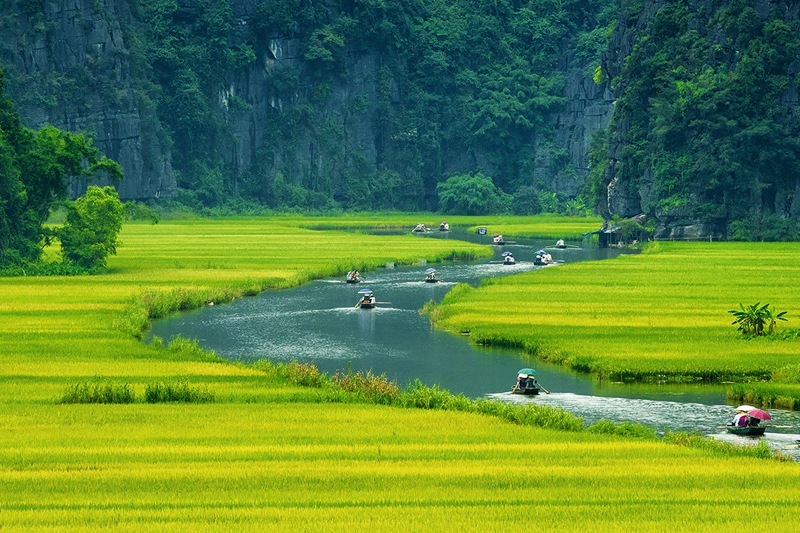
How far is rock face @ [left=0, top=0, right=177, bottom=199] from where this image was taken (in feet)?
417

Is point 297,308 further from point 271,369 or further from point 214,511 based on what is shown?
point 214,511

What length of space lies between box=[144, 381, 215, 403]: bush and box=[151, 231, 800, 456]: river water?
6.43 meters

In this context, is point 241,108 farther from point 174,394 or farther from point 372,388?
point 174,394

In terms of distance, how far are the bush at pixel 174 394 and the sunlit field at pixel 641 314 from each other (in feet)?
38.6

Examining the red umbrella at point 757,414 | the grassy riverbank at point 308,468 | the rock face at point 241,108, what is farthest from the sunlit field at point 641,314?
the rock face at point 241,108

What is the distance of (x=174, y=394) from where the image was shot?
30.5 meters

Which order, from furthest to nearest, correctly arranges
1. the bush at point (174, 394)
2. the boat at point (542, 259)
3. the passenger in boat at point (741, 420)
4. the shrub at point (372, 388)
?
the boat at point (542, 259) → the shrub at point (372, 388) → the bush at point (174, 394) → the passenger in boat at point (741, 420)

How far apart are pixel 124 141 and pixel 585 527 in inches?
4754

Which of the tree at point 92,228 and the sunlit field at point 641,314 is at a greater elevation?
the tree at point 92,228

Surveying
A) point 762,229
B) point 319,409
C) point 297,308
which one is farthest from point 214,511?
point 762,229

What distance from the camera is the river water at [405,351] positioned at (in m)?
30.9

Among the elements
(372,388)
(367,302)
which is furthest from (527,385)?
(367,302)

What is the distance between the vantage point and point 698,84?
331ft

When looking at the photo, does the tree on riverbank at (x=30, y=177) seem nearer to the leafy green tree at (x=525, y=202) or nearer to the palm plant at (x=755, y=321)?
the palm plant at (x=755, y=321)
